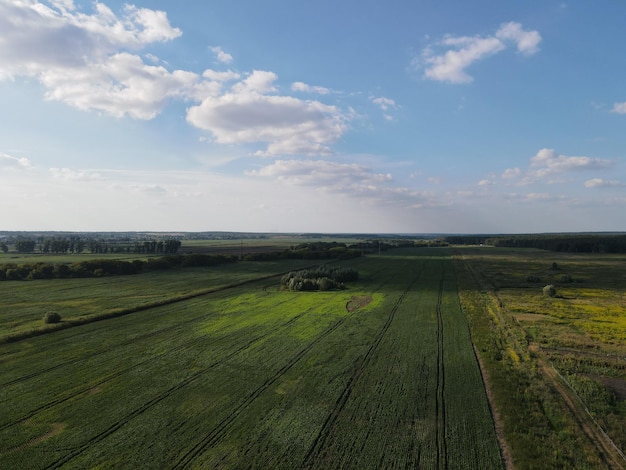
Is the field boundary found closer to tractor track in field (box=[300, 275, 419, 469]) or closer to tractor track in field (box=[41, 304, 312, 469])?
tractor track in field (box=[41, 304, 312, 469])

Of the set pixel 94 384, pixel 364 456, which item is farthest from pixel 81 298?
pixel 364 456

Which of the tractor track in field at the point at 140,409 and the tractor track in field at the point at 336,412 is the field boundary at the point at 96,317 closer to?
the tractor track in field at the point at 140,409

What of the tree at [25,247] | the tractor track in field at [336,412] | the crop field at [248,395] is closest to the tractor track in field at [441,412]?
the crop field at [248,395]

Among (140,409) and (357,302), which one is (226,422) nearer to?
(140,409)

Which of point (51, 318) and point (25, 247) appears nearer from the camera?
point (51, 318)

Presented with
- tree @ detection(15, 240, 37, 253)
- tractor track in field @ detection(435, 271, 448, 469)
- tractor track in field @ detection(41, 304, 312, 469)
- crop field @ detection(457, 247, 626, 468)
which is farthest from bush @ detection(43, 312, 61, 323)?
tree @ detection(15, 240, 37, 253)

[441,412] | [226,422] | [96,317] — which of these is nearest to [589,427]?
[441,412]

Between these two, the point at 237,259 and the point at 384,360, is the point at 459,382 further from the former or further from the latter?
the point at 237,259
